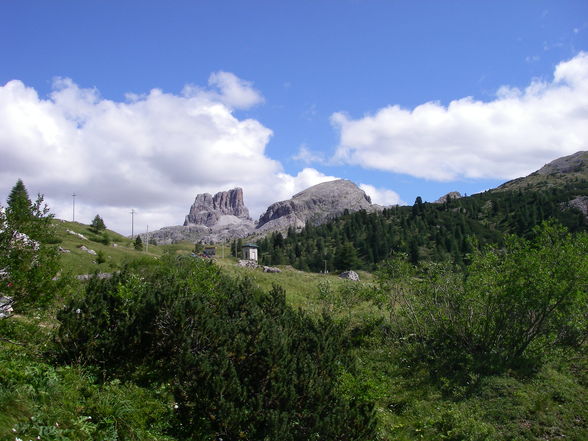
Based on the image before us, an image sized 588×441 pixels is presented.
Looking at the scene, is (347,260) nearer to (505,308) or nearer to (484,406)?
(505,308)

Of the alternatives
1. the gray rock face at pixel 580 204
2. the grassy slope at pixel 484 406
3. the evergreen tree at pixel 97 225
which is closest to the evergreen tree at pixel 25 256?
the grassy slope at pixel 484 406

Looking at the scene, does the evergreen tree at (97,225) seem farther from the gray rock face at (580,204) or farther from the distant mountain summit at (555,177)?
the distant mountain summit at (555,177)

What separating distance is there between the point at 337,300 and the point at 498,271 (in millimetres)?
9220

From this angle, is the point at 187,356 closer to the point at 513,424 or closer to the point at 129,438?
the point at 129,438

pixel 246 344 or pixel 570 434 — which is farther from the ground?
pixel 246 344

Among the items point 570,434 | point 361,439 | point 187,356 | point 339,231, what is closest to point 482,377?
point 570,434

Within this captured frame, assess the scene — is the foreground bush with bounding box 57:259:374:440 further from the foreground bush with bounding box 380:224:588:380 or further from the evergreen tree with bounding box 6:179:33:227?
the foreground bush with bounding box 380:224:588:380

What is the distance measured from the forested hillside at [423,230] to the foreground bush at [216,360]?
233ft

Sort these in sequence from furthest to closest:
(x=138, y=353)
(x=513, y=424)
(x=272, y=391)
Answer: (x=513, y=424), (x=138, y=353), (x=272, y=391)

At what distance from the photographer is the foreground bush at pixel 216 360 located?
316 inches

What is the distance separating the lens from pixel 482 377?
14.6 metres

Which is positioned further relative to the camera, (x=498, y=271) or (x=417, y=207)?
(x=417, y=207)


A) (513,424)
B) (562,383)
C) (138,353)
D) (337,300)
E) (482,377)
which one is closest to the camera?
(138,353)

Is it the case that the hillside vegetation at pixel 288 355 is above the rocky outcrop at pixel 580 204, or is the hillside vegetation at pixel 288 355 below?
below
